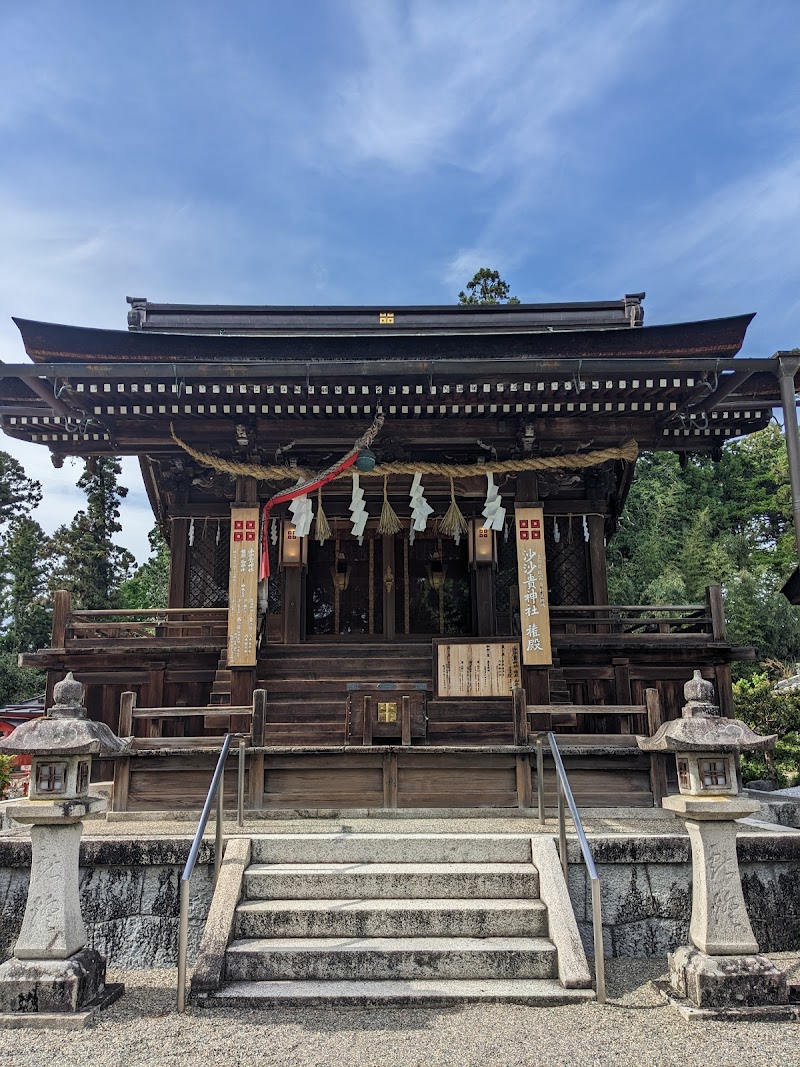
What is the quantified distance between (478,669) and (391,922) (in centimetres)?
511

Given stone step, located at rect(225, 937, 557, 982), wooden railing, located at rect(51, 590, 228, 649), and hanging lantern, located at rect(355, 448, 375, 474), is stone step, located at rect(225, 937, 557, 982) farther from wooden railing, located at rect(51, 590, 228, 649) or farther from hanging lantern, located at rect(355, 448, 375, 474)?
hanging lantern, located at rect(355, 448, 375, 474)

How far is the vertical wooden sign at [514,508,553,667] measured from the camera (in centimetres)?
1005

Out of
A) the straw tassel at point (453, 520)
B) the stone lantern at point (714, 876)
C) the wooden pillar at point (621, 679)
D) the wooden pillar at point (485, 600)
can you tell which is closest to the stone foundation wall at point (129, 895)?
the stone lantern at point (714, 876)

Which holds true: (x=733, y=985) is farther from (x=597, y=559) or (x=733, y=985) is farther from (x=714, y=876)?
(x=597, y=559)

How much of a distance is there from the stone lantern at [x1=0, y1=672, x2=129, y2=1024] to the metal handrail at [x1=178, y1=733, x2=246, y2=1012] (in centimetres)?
68

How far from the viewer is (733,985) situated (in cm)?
511

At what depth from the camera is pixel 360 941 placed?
5.79m

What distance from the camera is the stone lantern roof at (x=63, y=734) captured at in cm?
558

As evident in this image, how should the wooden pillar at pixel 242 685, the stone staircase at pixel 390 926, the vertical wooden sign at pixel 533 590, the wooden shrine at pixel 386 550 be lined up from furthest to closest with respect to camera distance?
1. the vertical wooden sign at pixel 533 590
2. the wooden pillar at pixel 242 685
3. the wooden shrine at pixel 386 550
4. the stone staircase at pixel 390 926

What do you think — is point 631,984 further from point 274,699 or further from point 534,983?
point 274,699

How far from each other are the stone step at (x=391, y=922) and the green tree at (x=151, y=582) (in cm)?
2459

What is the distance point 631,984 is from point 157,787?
537 cm

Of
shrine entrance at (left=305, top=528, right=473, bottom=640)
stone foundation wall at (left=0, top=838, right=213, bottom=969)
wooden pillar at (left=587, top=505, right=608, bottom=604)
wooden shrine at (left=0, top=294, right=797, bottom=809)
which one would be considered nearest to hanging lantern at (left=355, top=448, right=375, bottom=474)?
wooden shrine at (left=0, top=294, right=797, bottom=809)

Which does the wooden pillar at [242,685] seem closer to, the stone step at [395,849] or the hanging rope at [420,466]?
the hanging rope at [420,466]
